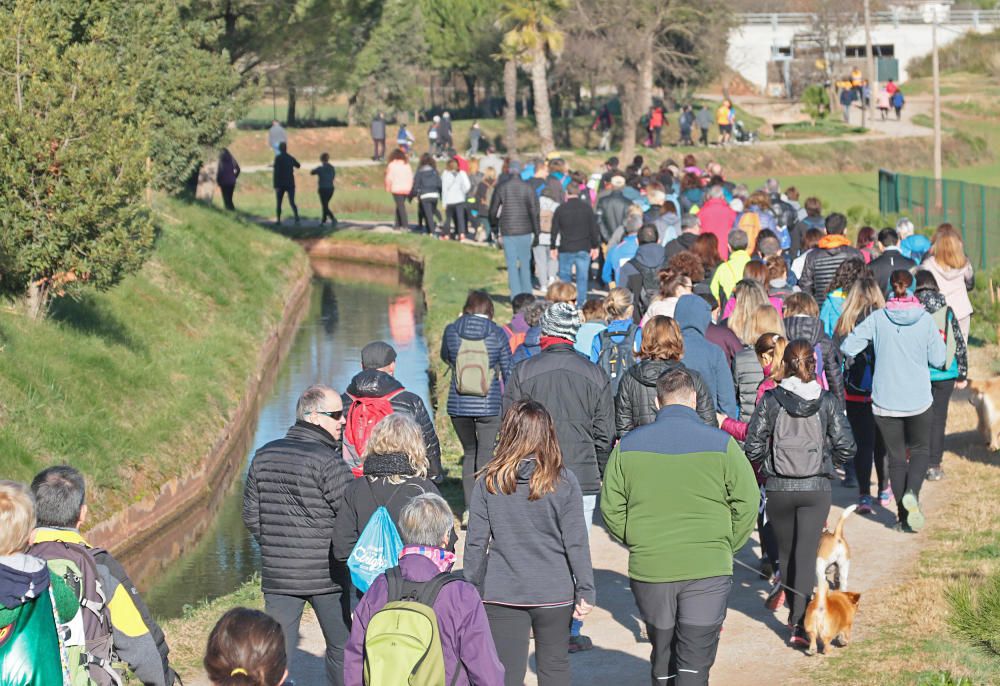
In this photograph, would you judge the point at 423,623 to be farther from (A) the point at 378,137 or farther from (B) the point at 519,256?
(A) the point at 378,137

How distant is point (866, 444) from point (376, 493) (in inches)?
226

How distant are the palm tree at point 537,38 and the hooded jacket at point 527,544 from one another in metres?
42.6

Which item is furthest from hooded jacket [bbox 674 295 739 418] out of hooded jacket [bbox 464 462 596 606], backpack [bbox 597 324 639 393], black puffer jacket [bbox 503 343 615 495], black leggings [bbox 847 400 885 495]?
hooded jacket [bbox 464 462 596 606]

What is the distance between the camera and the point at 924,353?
10039 millimetres

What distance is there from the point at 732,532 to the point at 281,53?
2843 cm

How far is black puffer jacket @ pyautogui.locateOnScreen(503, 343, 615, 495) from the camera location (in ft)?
27.0

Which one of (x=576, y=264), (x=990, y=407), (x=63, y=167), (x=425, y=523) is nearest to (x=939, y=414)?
(x=990, y=407)

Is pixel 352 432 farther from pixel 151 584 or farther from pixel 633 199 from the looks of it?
pixel 633 199

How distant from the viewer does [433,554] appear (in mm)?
5223

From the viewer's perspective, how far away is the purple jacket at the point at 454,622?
16.8 ft

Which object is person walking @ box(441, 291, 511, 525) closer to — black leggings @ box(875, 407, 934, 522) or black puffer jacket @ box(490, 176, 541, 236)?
black leggings @ box(875, 407, 934, 522)

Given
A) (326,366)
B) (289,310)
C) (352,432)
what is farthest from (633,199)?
(352,432)

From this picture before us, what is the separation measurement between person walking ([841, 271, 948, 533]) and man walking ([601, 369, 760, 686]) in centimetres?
389

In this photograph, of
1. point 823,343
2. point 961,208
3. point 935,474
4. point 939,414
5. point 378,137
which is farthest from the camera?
point 378,137
